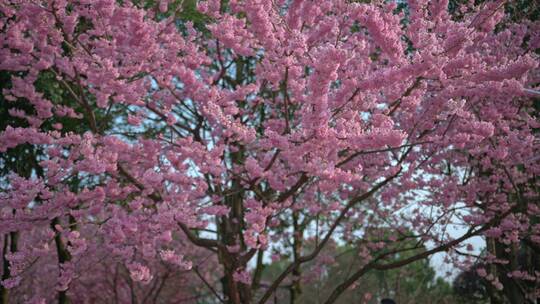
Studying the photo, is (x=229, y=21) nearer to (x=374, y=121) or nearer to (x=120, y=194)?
(x=374, y=121)

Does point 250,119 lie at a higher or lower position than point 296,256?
higher

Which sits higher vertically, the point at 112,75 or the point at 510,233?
the point at 112,75

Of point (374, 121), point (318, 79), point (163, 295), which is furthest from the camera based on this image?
point (163, 295)

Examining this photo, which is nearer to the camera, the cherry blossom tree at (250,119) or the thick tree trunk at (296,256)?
the cherry blossom tree at (250,119)

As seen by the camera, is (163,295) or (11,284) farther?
(163,295)

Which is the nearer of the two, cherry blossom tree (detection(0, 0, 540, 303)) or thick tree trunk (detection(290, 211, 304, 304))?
cherry blossom tree (detection(0, 0, 540, 303))

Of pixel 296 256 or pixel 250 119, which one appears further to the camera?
pixel 296 256

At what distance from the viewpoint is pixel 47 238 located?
5.63 meters

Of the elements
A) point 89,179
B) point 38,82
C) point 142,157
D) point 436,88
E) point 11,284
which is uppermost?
point 38,82

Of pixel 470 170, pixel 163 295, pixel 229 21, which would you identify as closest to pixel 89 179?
pixel 229 21

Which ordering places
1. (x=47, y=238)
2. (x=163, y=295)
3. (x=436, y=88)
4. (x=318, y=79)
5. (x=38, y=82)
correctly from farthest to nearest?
(x=163, y=295)
(x=38, y=82)
(x=436, y=88)
(x=47, y=238)
(x=318, y=79)

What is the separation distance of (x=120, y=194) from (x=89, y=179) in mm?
3521

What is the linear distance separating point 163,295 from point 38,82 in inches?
444

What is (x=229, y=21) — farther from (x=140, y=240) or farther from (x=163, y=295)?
(x=163, y=295)
